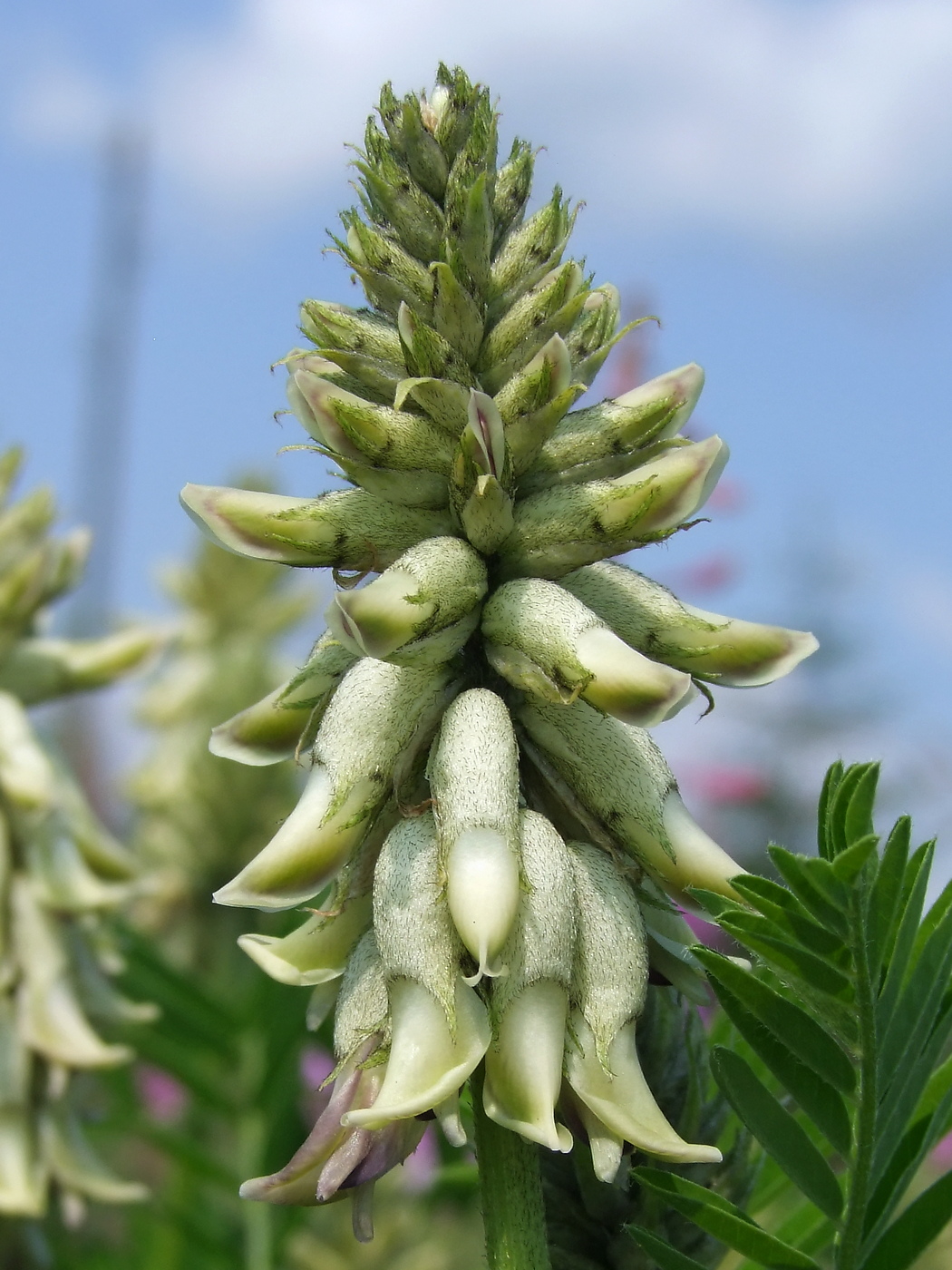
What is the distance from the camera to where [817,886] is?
47.8 inches

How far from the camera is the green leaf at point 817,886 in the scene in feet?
3.90

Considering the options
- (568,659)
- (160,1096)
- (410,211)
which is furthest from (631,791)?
(160,1096)

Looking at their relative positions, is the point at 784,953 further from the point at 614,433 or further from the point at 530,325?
the point at 530,325

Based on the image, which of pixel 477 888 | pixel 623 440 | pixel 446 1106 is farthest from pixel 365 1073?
pixel 623 440

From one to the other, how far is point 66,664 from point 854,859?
9.89ft

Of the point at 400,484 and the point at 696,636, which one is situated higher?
the point at 400,484

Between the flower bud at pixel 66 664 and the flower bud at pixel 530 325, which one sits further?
the flower bud at pixel 66 664

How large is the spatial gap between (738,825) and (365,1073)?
628cm

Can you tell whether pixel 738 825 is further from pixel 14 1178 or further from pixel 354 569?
pixel 354 569

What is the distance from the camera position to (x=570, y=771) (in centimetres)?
149

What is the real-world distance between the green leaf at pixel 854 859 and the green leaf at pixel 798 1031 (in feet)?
0.62

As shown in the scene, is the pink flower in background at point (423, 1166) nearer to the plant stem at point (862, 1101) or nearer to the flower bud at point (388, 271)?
the plant stem at point (862, 1101)

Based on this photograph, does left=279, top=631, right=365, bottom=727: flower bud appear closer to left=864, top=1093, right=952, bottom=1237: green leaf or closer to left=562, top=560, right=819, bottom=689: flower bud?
left=562, top=560, right=819, bottom=689: flower bud

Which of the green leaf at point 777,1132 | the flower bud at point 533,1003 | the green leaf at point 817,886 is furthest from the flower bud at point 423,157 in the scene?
the green leaf at point 777,1132
